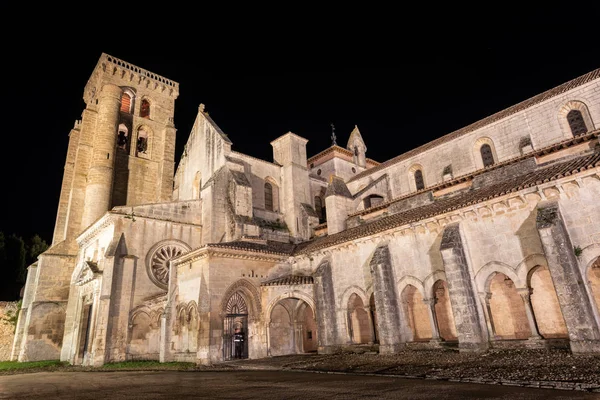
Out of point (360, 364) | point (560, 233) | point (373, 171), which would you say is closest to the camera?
point (560, 233)

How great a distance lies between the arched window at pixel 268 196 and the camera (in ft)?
91.7

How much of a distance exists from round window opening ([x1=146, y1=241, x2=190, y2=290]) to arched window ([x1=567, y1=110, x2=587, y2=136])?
23.5 metres

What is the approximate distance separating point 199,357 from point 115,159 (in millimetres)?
20958

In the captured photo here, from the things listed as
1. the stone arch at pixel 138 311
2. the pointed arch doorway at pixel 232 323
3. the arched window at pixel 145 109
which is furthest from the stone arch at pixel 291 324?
the arched window at pixel 145 109

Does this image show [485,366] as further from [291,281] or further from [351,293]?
[291,281]

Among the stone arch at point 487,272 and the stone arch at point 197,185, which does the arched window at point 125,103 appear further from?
the stone arch at point 487,272

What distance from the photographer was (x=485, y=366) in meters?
9.88

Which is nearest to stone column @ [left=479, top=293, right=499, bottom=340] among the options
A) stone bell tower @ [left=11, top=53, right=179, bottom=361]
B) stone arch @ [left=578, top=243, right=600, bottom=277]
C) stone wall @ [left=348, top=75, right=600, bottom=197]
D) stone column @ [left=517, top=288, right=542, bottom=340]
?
stone column @ [left=517, top=288, right=542, bottom=340]

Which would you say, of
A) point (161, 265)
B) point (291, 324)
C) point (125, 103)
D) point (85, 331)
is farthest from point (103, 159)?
point (291, 324)

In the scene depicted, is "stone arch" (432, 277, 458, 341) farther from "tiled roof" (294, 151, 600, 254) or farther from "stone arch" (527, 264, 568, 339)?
"tiled roof" (294, 151, 600, 254)

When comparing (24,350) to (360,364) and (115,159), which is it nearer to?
(115,159)

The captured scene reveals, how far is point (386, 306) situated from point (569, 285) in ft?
21.6

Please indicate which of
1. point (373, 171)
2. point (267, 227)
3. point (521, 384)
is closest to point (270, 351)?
point (267, 227)

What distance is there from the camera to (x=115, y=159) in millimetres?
30703
